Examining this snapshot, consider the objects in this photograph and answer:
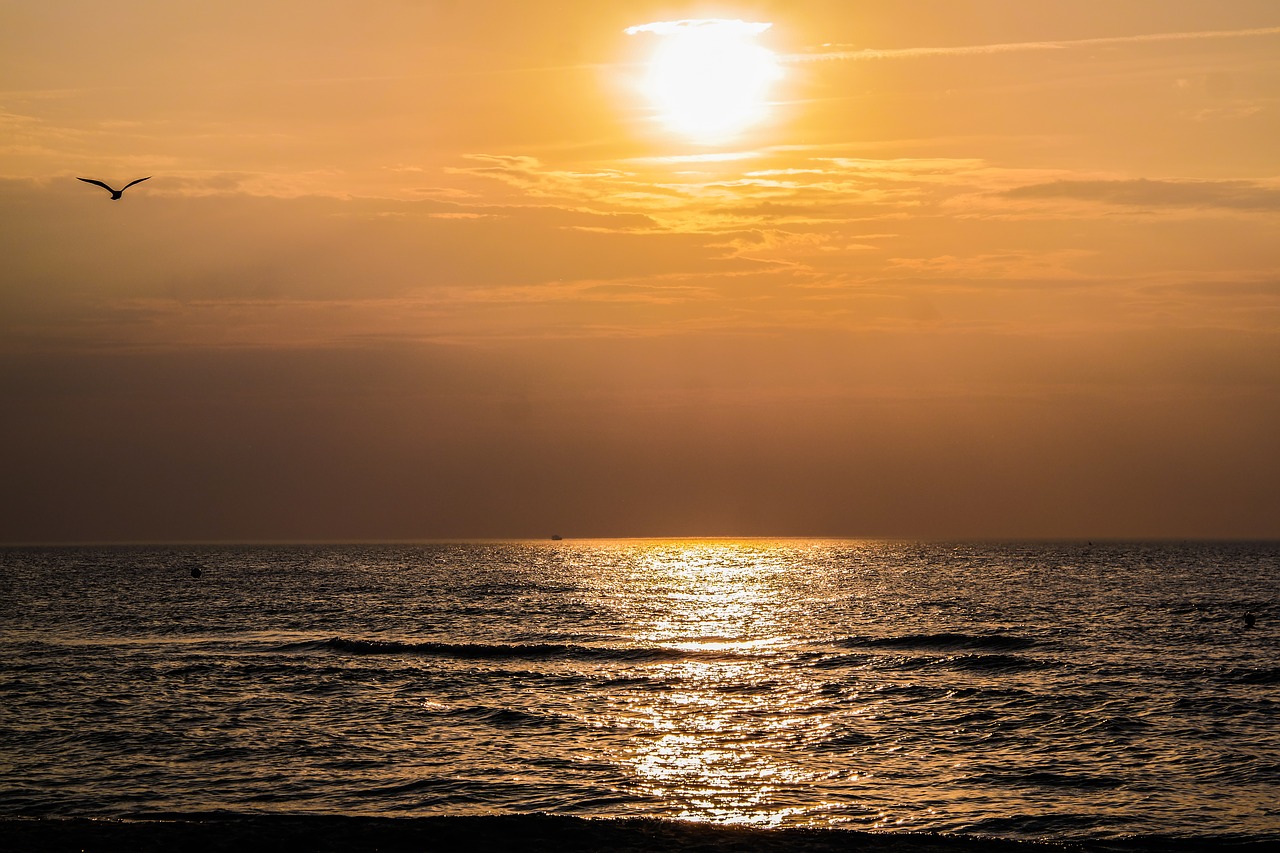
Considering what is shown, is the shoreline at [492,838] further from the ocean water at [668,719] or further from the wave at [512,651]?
the wave at [512,651]

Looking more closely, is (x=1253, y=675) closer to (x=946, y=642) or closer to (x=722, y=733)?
(x=946, y=642)

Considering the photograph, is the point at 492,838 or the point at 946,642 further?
the point at 946,642

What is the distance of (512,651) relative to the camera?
65.0 metres

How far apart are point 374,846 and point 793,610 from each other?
74.3 metres

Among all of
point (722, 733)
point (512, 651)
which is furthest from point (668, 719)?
point (512, 651)

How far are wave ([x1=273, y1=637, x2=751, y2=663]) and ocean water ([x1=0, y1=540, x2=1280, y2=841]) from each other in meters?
0.36

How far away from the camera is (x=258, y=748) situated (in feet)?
117

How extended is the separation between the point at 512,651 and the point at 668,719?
2559 cm

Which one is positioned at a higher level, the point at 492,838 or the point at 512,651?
the point at 492,838

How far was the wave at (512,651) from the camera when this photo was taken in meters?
61.4

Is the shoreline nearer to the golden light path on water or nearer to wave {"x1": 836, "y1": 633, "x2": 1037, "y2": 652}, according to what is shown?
the golden light path on water

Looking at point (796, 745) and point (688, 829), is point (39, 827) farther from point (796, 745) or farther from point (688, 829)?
point (796, 745)

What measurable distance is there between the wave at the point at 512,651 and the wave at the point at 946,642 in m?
9.74

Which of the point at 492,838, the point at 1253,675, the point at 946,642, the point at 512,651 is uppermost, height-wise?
the point at 1253,675
